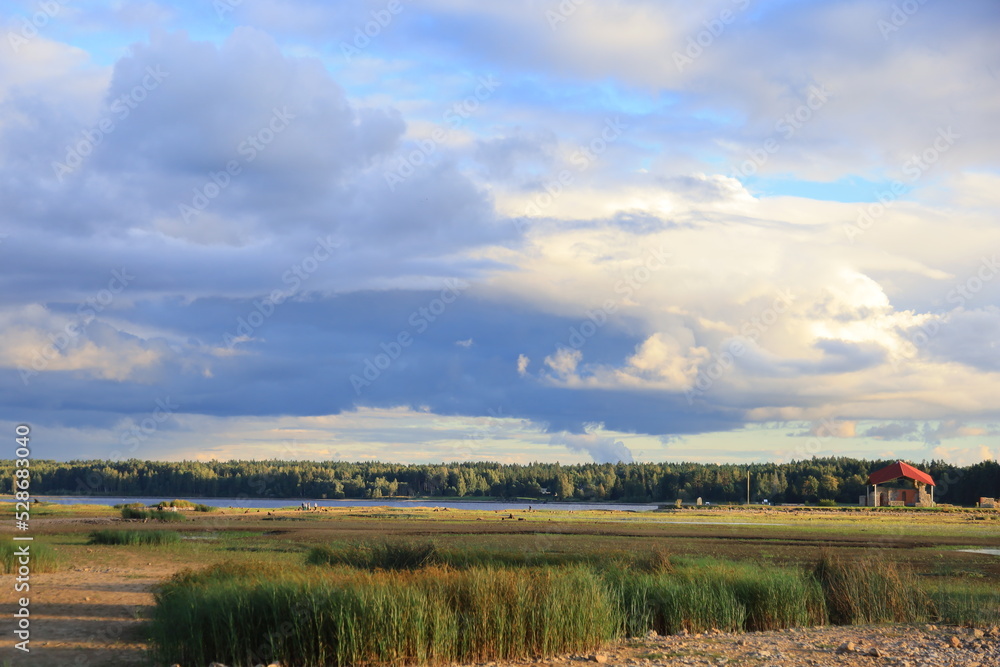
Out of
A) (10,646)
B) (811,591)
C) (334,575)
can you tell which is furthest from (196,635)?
(811,591)

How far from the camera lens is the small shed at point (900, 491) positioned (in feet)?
422

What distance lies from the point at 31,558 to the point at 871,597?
32.1 meters

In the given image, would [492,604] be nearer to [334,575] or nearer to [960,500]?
[334,575]

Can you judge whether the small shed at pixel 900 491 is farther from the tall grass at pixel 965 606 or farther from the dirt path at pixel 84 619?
the dirt path at pixel 84 619

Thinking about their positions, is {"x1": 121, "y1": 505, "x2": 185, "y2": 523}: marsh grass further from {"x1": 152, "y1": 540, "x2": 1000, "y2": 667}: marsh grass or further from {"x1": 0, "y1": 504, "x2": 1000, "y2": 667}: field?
{"x1": 152, "y1": 540, "x2": 1000, "y2": 667}: marsh grass

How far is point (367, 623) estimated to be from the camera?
59.5 feet

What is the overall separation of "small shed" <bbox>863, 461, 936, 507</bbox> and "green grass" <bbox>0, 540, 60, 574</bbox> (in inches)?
4640

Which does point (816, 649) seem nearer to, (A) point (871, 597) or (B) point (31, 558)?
(A) point (871, 597)

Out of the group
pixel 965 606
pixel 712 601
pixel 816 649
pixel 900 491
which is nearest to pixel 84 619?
pixel 712 601

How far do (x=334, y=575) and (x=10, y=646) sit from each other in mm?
8319

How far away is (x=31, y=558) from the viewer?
118 feet

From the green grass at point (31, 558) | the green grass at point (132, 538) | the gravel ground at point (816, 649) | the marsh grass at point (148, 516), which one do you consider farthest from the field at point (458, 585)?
the marsh grass at point (148, 516)

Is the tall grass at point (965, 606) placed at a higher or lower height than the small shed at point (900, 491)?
higher

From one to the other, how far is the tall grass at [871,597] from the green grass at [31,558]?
30.4m
